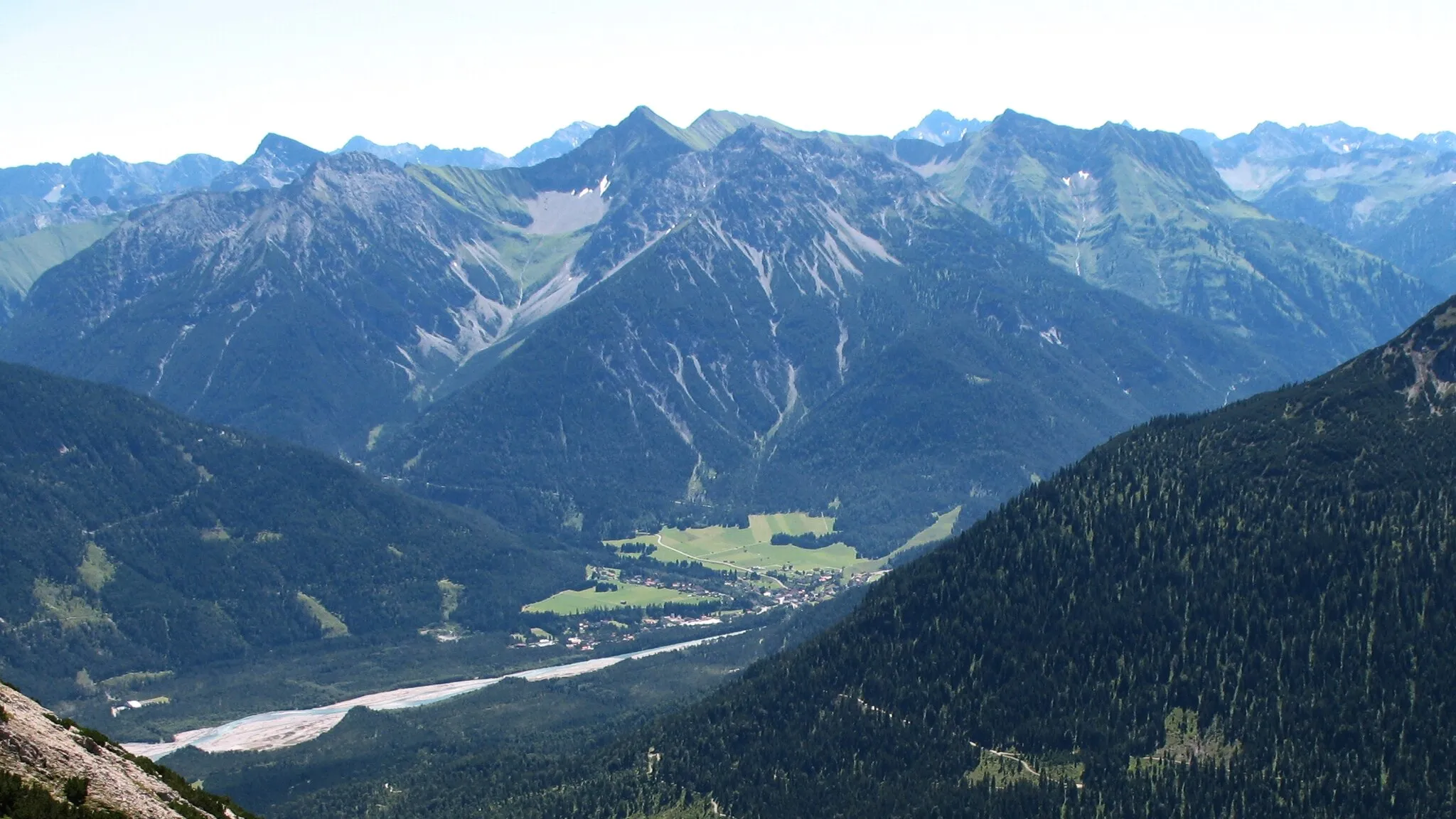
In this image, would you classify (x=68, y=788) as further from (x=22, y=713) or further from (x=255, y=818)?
(x=255, y=818)

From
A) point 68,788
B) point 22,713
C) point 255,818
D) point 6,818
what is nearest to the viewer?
point 6,818

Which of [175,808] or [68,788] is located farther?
[175,808]

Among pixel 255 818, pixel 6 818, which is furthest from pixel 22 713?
pixel 255 818

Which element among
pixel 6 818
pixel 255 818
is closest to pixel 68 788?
pixel 6 818

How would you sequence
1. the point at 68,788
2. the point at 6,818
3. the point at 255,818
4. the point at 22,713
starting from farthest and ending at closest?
the point at 255,818 → the point at 22,713 → the point at 68,788 → the point at 6,818

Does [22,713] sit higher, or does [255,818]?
[22,713]

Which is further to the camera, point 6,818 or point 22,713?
point 22,713
